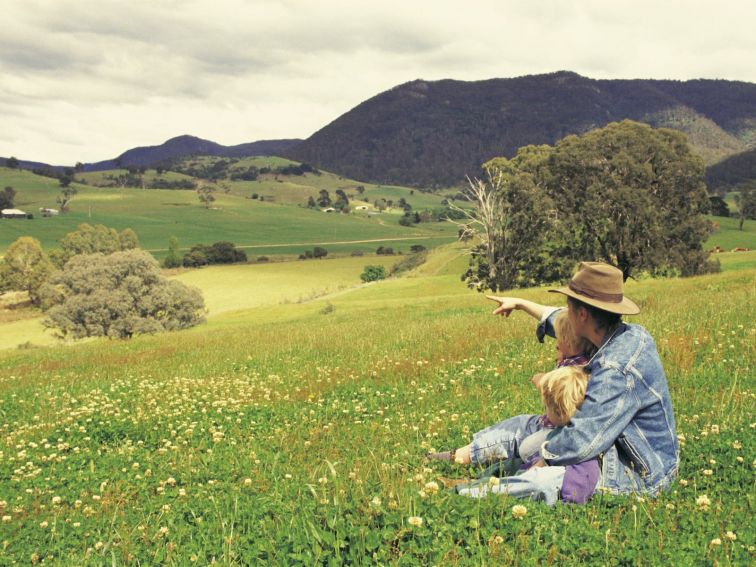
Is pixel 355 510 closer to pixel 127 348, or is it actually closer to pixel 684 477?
pixel 684 477

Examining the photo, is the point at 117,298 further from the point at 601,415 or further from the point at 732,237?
the point at 732,237

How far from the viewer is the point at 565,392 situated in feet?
15.6

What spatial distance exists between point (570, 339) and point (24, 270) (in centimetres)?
10342

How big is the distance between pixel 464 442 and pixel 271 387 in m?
5.78

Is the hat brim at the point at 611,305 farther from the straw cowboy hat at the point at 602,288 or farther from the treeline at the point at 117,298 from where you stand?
the treeline at the point at 117,298

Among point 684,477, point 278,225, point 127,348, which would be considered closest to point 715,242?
point 127,348

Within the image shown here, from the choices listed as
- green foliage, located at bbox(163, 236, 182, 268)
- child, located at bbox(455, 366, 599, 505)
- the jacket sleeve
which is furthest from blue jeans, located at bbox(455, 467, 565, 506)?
green foliage, located at bbox(163, 236, 182, 268)

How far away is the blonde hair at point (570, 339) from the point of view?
5160 millimetres

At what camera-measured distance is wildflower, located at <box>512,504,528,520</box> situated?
420cm

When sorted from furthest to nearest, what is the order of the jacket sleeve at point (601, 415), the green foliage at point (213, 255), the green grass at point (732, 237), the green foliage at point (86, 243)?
the green foliage at point (213, 255)
the green foliage at point (86, 243)
the green grass at point (732, 237)
the jacket sleeve at point (601, 415)

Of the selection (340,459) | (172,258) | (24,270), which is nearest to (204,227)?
(172,258)

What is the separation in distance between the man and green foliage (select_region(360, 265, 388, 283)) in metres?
93.9

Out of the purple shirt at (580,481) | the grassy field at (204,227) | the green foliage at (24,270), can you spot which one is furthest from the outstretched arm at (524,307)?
the grassy field at (204,227)

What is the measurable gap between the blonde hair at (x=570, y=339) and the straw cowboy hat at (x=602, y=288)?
0.49 m
